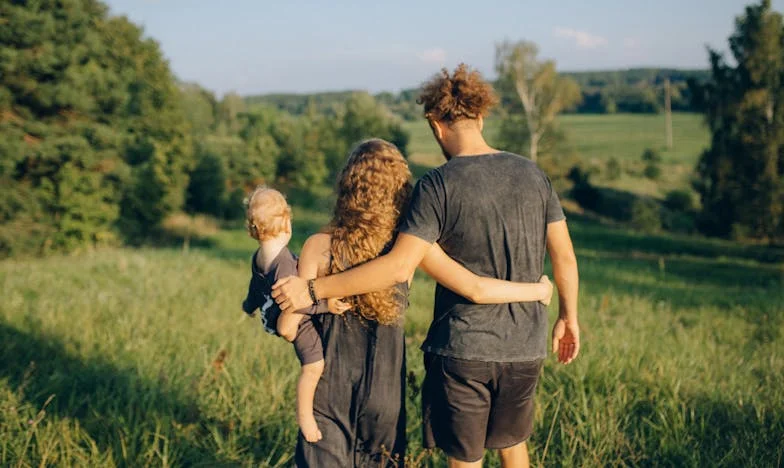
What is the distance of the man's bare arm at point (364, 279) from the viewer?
8.04 feet

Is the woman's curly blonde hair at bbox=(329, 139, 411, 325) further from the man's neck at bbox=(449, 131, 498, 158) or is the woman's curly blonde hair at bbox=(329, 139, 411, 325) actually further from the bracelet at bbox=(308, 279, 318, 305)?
the man's neck at bbox=(449, 131, 498, 158)

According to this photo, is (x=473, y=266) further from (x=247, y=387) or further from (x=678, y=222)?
(x=678, y=222)

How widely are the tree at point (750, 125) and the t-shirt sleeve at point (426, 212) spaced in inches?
1087

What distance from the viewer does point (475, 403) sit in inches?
102

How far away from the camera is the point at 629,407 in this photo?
4.15m

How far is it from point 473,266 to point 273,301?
2.88ft

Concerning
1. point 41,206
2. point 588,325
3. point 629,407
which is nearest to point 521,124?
point 41,206

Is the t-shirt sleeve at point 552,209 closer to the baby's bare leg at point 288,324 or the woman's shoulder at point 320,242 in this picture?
the woman's shoulder at point 320,242

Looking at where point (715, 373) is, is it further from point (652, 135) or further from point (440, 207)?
point (652, 135)

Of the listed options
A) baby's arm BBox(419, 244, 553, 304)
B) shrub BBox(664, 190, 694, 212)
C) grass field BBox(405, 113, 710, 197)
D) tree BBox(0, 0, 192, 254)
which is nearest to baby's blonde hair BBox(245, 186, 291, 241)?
baby's arm BBox(419, 244, 553, 304)

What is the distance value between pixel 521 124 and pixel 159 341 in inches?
1540

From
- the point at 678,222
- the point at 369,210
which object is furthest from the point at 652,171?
the point at 369,210

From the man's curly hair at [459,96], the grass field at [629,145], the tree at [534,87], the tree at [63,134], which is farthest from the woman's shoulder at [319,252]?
the tree at [534,87]

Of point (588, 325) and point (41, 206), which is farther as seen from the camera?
point (41, 206)
